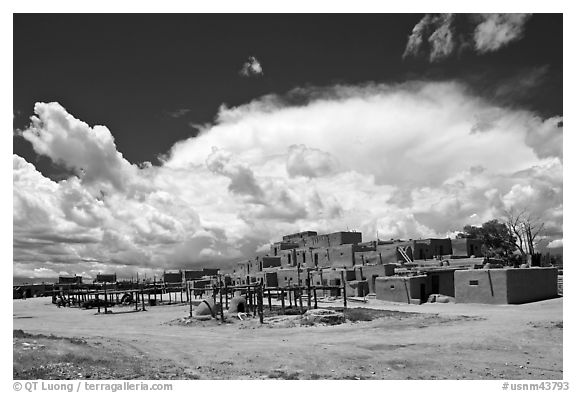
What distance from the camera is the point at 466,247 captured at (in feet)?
210

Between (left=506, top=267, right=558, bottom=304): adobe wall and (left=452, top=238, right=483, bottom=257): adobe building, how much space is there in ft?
74.6

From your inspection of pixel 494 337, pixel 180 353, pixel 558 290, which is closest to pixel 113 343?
pixel 180 353

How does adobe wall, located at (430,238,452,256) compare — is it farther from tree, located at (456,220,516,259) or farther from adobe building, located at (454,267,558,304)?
adobe building, located at (454,267,558,304)

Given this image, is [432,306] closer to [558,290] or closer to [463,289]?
[463,289]

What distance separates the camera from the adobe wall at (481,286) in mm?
36031

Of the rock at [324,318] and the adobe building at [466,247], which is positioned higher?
the adobe building at [466,247]

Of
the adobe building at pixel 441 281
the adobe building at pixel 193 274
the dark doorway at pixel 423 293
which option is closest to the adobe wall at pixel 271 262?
the adobe building at pixel 193 274

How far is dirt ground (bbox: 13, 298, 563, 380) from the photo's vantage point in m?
15.9

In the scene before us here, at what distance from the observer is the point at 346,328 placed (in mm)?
27766

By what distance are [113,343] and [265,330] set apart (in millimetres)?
9332

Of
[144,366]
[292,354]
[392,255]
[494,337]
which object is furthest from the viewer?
[392,255]

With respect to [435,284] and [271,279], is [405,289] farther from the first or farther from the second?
[271,279]

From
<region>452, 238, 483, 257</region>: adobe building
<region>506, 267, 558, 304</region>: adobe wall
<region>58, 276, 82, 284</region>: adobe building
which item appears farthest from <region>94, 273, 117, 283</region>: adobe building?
<region>506, 267, 558, 304</region>: adobe wall

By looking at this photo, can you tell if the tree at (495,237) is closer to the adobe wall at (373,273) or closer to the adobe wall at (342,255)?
the adobe wall at (342,255)
